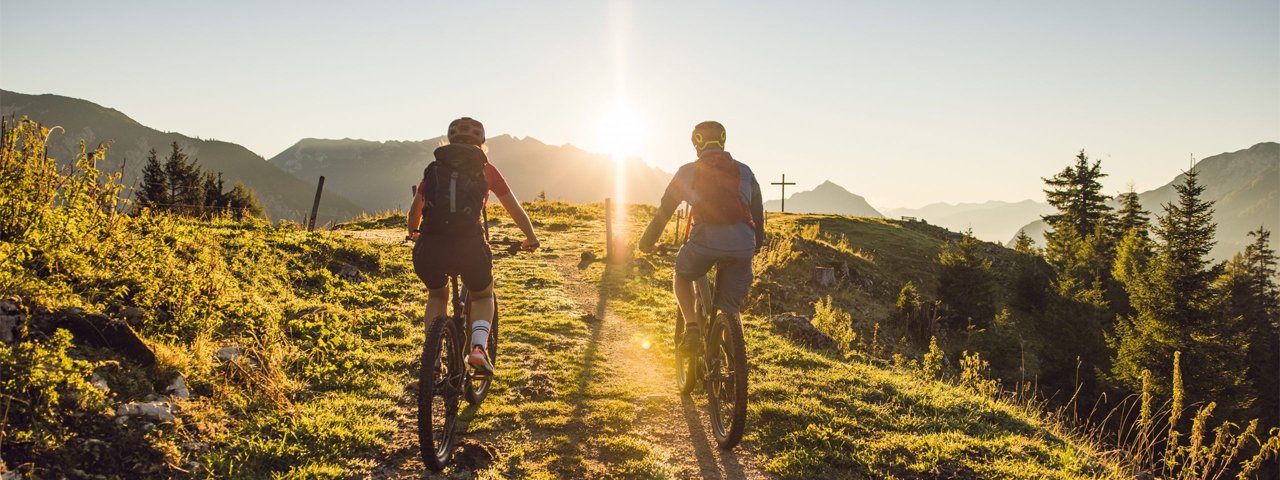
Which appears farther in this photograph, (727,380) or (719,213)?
(727,380)

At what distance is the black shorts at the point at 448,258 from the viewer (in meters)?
4.48

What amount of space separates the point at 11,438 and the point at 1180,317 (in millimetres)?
34788

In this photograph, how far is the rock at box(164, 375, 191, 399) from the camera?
15.8 ft

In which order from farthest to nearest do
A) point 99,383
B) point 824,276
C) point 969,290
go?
point 969,290, point 824,276, point 99,383

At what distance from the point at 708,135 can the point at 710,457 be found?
300 centimetres

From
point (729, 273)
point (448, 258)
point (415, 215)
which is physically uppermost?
point (415, 215)

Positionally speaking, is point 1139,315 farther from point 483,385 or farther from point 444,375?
point 444,375

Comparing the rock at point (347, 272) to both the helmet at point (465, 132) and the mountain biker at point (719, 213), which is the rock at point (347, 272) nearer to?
the helmet at point (465, 132)

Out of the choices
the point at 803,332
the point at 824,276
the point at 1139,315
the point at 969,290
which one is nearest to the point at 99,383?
the point at 803,332

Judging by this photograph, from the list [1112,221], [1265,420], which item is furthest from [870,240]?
[1112,221]

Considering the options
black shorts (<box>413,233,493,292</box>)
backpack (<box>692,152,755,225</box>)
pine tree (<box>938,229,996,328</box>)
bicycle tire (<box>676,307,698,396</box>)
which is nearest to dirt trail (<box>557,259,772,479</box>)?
bicycle tire (<box>676,307,698,396</box>)

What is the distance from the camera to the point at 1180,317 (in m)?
24.5

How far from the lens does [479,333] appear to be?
4867 millimetres

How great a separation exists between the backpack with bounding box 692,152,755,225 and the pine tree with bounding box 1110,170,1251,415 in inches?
1029
